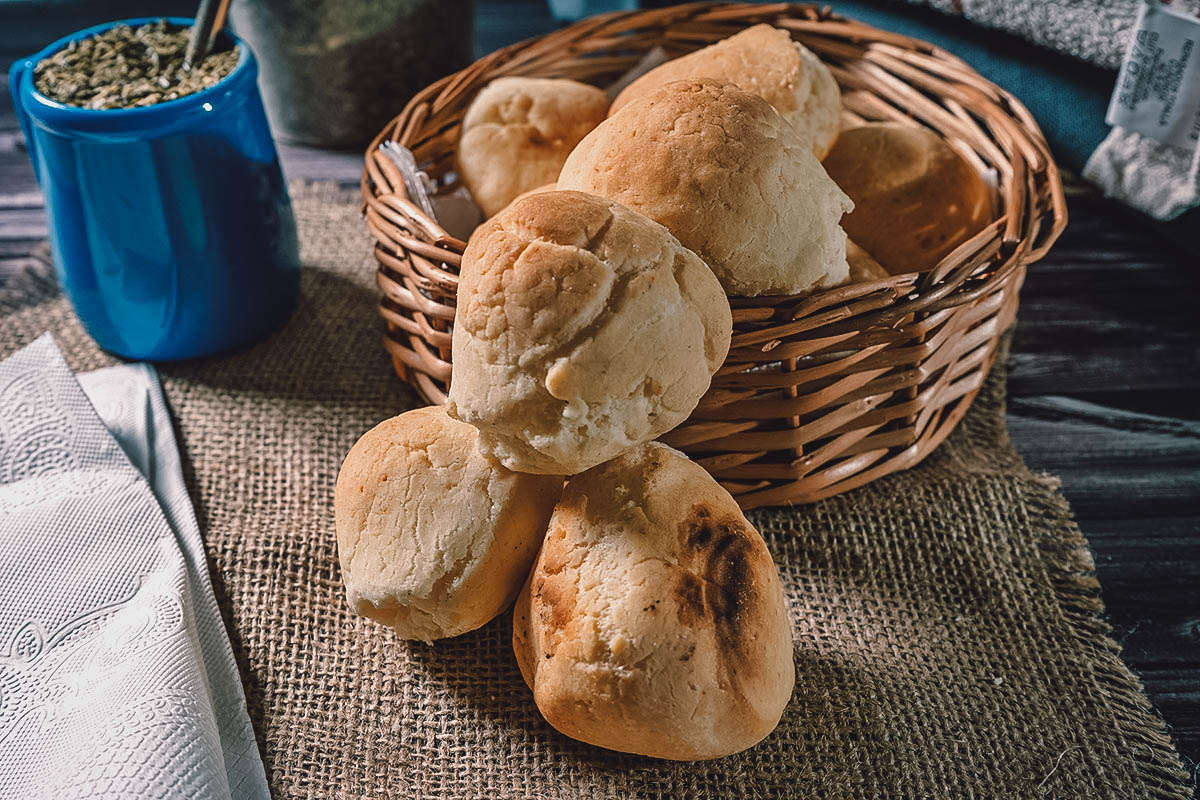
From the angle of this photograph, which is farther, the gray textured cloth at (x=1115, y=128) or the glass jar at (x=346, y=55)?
the glass jar at (x=346, y=55)

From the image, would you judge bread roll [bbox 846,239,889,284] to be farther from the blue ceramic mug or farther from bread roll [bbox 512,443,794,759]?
the blue ceramic mug

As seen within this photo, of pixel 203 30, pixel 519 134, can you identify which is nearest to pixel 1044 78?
pixel 519 134

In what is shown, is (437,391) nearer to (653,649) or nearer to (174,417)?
(174,417)

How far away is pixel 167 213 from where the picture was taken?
109 centimetres

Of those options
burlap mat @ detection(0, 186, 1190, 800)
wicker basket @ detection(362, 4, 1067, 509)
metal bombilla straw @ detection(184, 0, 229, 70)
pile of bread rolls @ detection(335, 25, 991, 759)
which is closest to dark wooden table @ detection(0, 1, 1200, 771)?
burlap mat @ detection(0, 186, 1190, 800)

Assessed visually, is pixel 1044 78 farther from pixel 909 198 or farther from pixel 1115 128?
pixel 909 198

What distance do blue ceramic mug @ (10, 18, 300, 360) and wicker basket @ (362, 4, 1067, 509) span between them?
16 cm

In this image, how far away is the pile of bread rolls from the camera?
68 centimetres

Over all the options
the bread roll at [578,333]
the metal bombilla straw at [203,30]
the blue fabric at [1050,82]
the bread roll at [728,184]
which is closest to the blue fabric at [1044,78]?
the blue fabric at [1050,82]

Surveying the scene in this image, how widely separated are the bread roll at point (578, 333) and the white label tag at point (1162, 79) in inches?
37.9

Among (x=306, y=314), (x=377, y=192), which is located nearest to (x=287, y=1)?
(x=306, y=314)

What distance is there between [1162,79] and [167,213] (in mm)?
1293

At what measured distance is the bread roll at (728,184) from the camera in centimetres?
79

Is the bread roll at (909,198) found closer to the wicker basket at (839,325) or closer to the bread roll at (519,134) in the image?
the wicker basket at (839,325)
